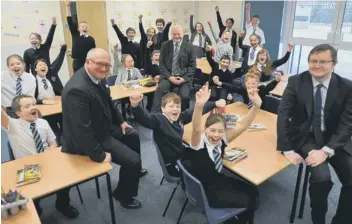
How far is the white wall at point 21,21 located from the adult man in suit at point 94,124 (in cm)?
388

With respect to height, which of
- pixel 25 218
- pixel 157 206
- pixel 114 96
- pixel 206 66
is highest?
pixel 206 66

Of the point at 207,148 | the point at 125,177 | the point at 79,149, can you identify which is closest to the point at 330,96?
the point at 207,148

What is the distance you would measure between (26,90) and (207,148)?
264 cm

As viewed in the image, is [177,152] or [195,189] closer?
[195,189]

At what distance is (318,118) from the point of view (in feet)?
8.05

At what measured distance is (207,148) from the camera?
2213 mm

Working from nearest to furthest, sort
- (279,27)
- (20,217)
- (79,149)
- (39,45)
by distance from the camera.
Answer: (20,217) < (79,149) < (39,45) < (279,27)

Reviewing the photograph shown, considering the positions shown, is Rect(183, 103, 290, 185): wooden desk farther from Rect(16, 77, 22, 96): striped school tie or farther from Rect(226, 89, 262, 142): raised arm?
Rect(16, 77, 22, 96): striped school tie

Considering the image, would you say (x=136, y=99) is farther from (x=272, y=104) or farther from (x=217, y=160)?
(x=272, y=104)

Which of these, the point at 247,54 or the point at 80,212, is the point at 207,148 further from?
the point at 247,54

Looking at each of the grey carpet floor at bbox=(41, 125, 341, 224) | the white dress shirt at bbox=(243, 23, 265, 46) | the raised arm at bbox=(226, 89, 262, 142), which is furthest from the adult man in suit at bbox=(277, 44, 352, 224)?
the white dress shirt at bbox=(243, 23, 265, 46)

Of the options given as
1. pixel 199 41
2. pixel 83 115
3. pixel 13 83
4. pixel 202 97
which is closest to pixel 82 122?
pixel 83 115

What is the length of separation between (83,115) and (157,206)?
123 cm

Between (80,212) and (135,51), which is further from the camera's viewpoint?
(135,51)
